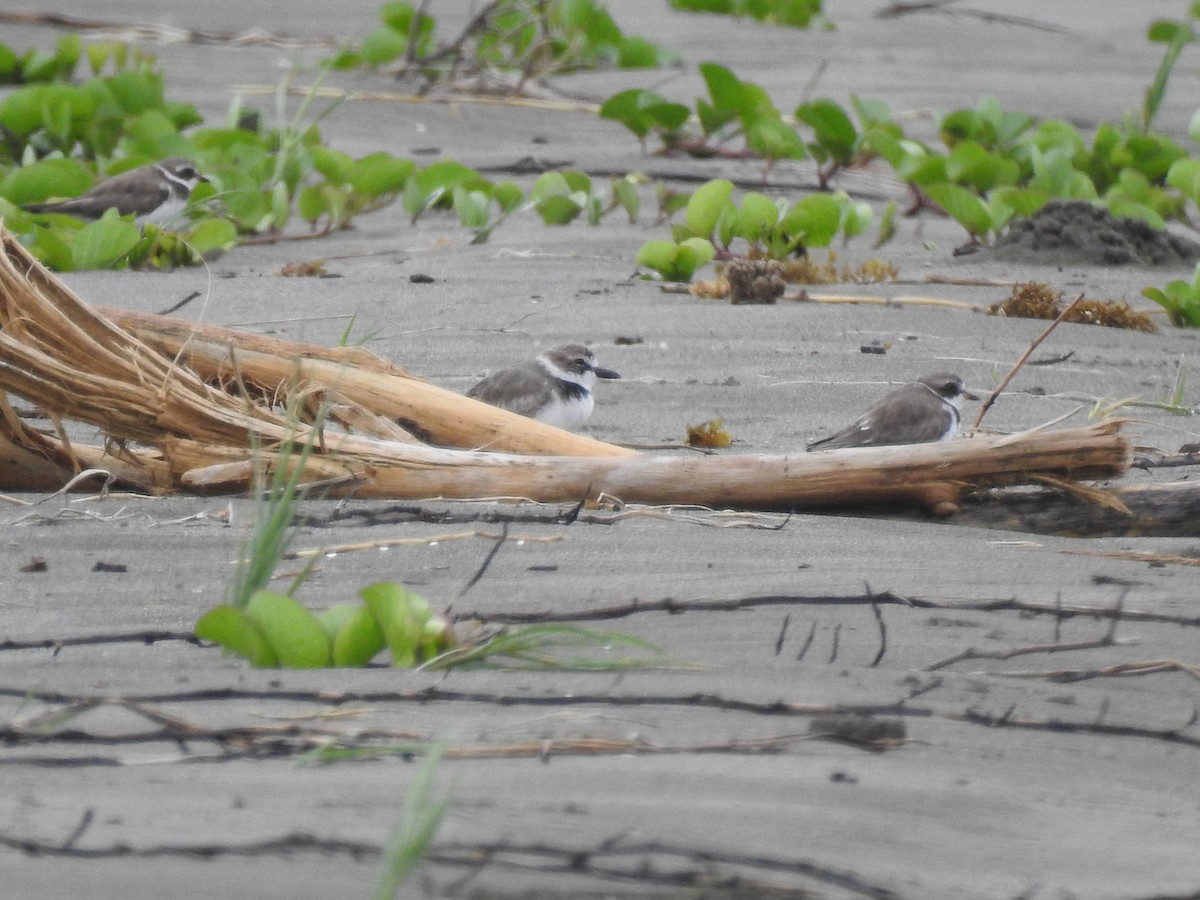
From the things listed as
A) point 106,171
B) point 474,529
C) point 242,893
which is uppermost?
point 242,893

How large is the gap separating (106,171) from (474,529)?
4777mm

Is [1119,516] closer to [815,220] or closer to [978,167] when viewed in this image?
[815,220]

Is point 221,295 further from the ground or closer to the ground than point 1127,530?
closer to the ground

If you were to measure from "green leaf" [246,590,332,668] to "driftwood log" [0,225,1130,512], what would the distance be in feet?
2.71

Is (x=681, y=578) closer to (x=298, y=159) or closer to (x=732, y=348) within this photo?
(x=732, y=348)

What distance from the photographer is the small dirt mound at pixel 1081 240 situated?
6.79 metres

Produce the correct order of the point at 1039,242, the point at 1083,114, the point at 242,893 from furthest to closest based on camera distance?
the point at 1083,114
the point at 1039,242
the point at 242,893

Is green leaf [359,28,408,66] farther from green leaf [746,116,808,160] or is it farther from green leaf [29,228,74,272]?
green leaf [29,228,74,272]

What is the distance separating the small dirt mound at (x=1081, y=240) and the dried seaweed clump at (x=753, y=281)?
1.37 metres

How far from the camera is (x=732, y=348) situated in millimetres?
5480

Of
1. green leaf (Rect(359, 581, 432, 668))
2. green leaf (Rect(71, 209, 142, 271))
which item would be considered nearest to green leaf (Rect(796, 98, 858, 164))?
green leaf (Rect(71, 209, 142, 271))

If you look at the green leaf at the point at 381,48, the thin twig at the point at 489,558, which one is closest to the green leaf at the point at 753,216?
the thin twig at the point at 489,558

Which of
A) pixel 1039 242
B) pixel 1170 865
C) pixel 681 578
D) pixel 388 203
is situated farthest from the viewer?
pixel 388 203

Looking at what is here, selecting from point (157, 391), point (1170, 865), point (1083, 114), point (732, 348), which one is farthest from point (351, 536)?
point (1083, 114)
